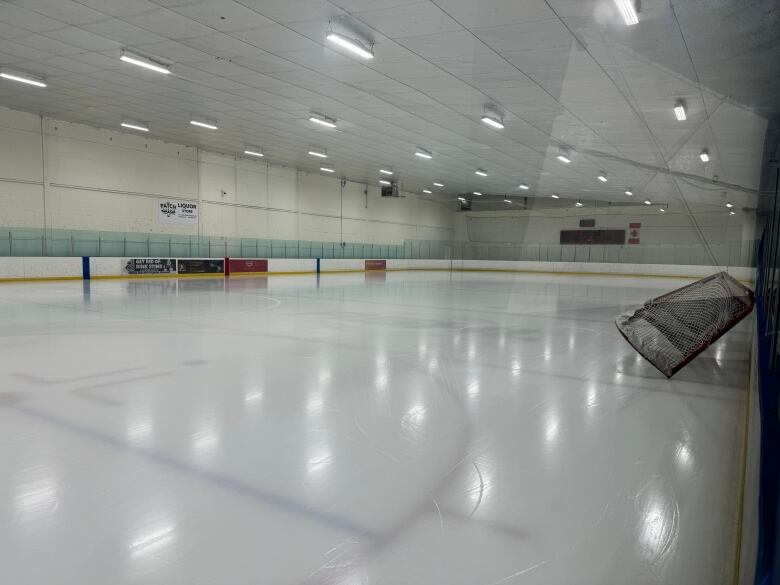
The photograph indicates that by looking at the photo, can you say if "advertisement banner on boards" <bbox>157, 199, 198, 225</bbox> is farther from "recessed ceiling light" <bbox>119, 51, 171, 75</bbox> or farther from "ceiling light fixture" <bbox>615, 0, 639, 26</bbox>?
"ceiling light fixture" <bbox>615, 0, 639, 26</bbox>

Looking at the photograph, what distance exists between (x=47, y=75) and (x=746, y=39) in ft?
55.5

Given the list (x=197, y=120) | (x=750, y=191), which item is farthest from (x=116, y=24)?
(x=750, y=191)

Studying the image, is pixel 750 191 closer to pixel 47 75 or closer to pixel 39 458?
pixel 39 458

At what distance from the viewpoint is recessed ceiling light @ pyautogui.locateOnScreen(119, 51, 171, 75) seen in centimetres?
1241

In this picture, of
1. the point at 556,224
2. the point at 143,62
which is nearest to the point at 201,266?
the point at 143,62

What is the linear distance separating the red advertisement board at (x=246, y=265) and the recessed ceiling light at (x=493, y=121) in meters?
15.5

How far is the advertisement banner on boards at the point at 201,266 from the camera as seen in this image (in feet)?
82.6

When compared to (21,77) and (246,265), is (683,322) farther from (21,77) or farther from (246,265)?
(246,265)

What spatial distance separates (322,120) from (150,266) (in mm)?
11475

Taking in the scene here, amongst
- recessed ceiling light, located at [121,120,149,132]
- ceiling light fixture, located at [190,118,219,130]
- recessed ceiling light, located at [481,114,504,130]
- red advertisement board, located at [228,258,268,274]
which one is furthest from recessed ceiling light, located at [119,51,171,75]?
red advertisement board, located at [228,258,268,274]

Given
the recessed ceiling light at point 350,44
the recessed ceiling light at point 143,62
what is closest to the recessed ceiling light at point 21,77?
the recessed ceiling light at point 143,62

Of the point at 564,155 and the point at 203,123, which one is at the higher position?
the point at 203,123

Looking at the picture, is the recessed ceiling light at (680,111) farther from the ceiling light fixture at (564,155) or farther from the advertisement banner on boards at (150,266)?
the advertisement banner on boards at (150,266)

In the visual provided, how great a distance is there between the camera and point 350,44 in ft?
35.6
